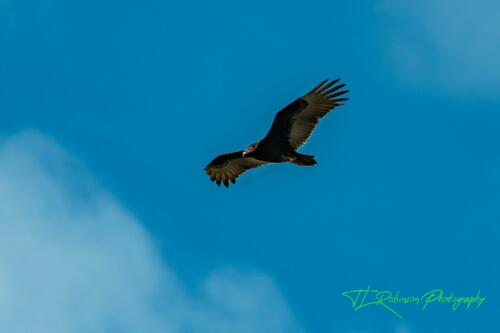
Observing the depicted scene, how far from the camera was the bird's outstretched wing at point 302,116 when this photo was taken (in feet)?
104

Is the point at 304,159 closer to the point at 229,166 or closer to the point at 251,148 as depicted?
the point at 251,148

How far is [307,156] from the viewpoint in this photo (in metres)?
31.9

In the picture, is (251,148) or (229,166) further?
(229,166)

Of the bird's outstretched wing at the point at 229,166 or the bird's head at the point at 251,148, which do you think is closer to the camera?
the bird's head at the point at 251,148

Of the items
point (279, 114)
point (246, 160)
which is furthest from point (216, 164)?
point (279, 114)

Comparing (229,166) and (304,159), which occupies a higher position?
(229,166)

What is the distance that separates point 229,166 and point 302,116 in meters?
3.71

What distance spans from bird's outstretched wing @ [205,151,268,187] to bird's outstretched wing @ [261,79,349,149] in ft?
6.45

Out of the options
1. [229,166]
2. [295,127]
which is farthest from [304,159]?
[229,166]

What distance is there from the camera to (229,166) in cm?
3475

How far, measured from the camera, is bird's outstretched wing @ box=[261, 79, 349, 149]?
31.7m

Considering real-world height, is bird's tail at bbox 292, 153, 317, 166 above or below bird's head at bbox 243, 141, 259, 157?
below

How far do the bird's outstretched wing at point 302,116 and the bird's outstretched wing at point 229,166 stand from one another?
1965mm

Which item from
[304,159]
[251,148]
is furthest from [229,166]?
[304,159]
